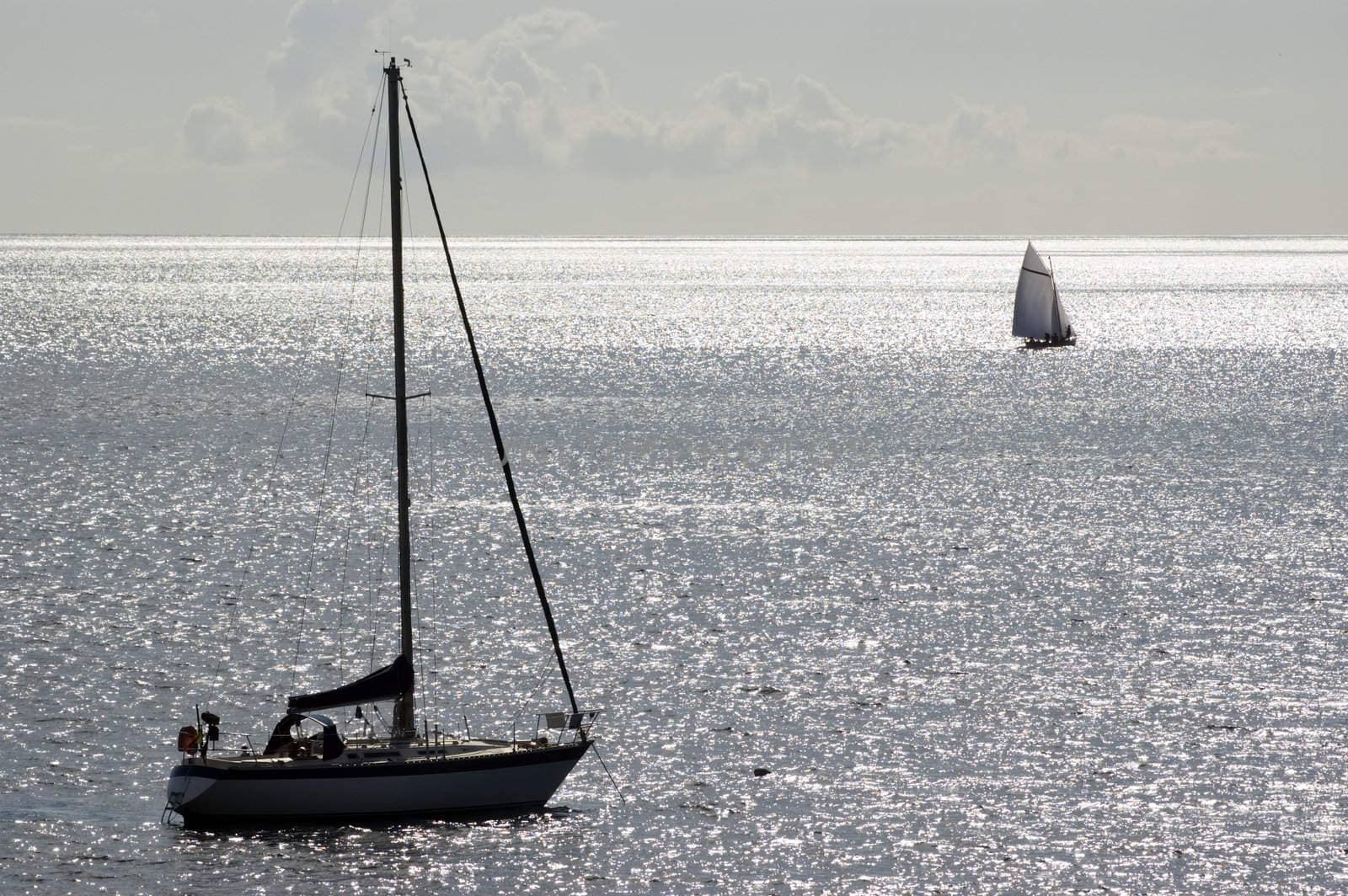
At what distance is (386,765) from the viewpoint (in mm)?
39312

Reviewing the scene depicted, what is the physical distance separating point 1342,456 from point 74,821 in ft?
294

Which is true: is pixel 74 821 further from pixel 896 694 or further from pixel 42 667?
pixel 896 694

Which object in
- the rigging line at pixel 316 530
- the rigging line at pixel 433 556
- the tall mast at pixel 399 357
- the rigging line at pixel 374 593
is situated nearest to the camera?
the tall mast at pixel 399 357

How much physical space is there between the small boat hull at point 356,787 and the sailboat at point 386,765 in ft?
0.06

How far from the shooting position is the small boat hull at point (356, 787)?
3912cm

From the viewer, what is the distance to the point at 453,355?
19375 cm

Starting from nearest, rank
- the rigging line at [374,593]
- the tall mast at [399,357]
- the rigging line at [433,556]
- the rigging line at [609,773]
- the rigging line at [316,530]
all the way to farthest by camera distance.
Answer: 1. the tall mast at [399,357]
2. the rigging line at [609,773]
3. the rigging line at [433,556]
4. the rigging line at [316,530]
5. the rigging line at [374,593]

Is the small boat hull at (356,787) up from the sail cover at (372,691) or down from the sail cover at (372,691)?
down

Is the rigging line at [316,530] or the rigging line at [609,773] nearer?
the rigging line at [609,773]

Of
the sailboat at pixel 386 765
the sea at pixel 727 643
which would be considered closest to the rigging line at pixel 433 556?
the sea at pixel 727 643

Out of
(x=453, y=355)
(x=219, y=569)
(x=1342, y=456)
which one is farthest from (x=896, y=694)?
(x=453, y=355)

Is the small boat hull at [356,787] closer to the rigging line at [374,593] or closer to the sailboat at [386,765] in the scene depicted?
the sailboat at [386,765]

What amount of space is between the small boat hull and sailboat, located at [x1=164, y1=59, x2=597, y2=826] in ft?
0.06

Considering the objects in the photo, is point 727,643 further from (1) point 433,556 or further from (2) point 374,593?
(1) point 433,556
